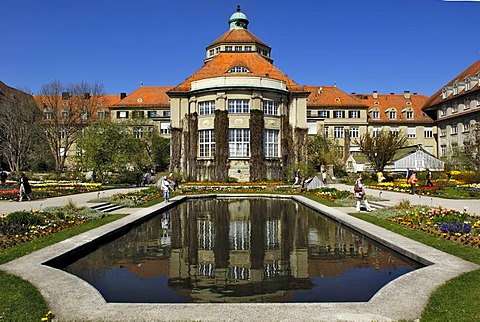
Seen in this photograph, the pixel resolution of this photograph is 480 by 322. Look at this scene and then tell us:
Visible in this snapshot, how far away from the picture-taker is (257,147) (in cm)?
4222

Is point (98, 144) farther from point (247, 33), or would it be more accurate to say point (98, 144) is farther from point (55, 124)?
point (247, 33)

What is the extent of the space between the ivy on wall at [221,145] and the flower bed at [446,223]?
26516 mm

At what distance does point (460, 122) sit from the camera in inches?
2175

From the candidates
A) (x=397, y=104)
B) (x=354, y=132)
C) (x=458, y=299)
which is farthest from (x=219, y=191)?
(x=397, y=104)

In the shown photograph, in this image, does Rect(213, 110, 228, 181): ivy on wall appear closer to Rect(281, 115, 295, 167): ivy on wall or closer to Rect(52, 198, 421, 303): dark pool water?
Rect(281, 115, 295, 167): ivy on wall

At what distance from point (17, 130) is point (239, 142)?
2753 cm

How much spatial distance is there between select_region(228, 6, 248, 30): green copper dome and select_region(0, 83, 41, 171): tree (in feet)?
98.5

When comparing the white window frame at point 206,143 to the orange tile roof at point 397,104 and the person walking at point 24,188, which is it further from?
the orange tile roof at point 397,104

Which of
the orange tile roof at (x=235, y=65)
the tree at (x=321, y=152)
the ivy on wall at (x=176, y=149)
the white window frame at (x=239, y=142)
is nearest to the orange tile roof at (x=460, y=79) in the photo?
the tree at (x=321, y=152)

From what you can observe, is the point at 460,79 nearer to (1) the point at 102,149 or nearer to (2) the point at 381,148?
(2) the point at 381,148

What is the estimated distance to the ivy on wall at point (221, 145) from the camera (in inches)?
1647

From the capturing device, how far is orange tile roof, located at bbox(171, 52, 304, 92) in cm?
4697

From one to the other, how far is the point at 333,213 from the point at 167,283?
37.1 feet

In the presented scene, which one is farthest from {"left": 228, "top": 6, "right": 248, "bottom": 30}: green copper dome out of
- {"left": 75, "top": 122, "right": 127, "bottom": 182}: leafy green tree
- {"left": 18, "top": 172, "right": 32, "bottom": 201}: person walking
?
{"left": 18, "top": 172, "right": 32, "bottom": 201}: person walking
